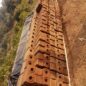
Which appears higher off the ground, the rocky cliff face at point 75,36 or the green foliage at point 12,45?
the green foliage at point 12,45

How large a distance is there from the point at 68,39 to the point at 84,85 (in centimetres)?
75

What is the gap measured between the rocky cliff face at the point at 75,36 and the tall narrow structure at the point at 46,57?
3.1 inches

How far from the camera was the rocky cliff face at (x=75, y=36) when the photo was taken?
1.96 metres

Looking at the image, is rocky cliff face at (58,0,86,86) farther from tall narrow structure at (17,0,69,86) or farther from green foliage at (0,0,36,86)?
green foliage at (0,0,36,86)

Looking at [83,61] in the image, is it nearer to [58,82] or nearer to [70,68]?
[70,68]

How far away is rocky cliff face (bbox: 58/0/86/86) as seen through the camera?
1957mm

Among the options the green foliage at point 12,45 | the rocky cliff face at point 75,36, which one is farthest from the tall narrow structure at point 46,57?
the green foliage at point 12,45

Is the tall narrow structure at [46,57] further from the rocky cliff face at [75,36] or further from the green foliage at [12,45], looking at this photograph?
the green foliage at [12,45]

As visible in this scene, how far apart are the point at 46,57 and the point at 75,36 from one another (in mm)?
448

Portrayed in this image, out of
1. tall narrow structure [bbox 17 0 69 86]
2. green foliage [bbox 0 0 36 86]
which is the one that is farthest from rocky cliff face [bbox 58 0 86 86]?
green foliage [bbox 0 0 36 86]

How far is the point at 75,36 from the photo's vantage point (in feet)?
7.75

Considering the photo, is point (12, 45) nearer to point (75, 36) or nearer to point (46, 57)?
point (75, 36)

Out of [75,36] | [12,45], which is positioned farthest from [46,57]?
[12,45]

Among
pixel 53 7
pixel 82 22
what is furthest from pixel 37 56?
pixel 53 7
